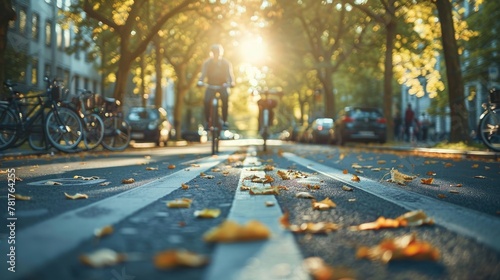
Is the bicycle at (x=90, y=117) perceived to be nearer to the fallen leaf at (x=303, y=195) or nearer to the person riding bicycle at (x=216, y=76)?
the person riding bicycle at (x=216, y=76)

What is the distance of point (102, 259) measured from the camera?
219cm

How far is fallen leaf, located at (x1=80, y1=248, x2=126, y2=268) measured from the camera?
2.17m

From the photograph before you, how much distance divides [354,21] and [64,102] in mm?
23571

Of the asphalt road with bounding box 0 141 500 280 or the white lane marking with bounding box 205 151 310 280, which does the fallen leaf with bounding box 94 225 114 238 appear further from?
the white lane marking with bounding box 205 151 310 280

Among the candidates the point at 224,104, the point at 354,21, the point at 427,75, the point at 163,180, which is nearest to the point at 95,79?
the point at 354,21

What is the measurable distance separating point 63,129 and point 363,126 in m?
14.3

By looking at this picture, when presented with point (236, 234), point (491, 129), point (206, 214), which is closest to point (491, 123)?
point (491, 129)

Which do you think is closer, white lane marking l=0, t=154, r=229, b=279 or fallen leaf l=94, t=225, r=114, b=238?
white lane marking l=0, t=154, r=229, b=279

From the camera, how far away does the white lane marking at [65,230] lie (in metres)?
2.23

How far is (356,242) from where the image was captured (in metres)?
2.74

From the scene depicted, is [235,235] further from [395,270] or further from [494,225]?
[494,225]

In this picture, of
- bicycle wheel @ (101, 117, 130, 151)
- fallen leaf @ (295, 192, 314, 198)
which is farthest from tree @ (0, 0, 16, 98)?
fallen leaf @ (295, 192, 314, 198)

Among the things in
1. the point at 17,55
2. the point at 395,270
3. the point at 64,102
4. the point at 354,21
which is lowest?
the point at 395,270

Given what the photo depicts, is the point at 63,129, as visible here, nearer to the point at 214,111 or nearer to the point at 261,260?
the point at 214,111
